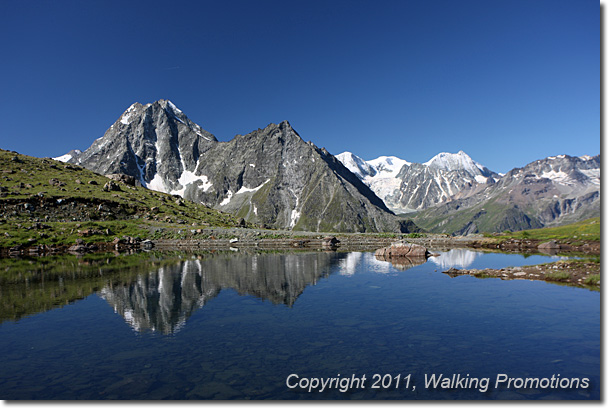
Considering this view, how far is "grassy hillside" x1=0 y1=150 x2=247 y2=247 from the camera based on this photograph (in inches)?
4570

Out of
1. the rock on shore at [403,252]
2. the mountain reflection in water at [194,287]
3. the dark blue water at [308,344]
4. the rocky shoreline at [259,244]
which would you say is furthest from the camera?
the rocky shoreline at [259,244]

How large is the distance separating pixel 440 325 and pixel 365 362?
9924mm

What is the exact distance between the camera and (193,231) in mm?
139500

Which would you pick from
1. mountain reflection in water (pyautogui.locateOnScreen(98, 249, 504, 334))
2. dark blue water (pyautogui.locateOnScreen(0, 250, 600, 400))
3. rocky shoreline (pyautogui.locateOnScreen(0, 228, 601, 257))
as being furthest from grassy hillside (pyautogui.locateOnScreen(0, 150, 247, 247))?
dark blue water (pyautogui.locateOnScreen(0, 250, 600, 400))

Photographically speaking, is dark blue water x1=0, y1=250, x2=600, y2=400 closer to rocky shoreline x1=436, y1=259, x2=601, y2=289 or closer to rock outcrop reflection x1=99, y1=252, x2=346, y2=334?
rock outcrop reflection x1=99, y1=252, x2=346, y2=334

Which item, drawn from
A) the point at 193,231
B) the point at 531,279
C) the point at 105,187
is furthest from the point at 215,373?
the point at 105,187

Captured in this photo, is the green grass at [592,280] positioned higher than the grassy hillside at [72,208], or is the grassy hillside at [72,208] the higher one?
the grassy hillside at [72,208]

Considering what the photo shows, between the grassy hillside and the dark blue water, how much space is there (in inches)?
3700

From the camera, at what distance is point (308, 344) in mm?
23344

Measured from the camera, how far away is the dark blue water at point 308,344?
17328 millimetres

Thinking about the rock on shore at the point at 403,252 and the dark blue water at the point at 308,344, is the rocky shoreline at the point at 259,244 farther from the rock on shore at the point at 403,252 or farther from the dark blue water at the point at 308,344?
the dark blue water at the point at 308,344

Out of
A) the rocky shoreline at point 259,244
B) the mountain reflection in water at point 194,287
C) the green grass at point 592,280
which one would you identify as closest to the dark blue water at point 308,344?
the mountain reflection in water at point 194,287

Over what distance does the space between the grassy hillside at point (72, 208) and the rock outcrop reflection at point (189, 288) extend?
75.3 m

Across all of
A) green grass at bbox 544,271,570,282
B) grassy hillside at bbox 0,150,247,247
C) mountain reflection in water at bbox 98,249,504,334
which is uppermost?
grassy hillside at bbox 0,150,247,247
